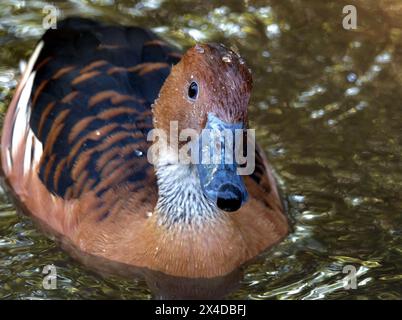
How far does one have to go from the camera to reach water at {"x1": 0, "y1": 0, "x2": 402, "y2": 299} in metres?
6.98

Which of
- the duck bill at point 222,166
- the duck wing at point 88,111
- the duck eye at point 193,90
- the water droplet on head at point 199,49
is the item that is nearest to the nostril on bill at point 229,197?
the duck bill at point 222,166

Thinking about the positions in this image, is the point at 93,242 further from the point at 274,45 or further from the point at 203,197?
the point at 274,45

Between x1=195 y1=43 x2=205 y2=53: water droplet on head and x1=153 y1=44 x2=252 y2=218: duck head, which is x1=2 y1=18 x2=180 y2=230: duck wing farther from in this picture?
x1=195 y1=43 x2=205 y2=53: water droplet on head

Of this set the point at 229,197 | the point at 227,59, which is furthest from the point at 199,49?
the point at 229,197

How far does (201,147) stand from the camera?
6.27m

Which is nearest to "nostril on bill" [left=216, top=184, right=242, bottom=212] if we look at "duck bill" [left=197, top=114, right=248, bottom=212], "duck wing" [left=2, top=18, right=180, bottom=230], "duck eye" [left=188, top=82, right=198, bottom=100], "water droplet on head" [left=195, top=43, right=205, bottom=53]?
"duck bill" [left=197, top=114, right=248, bottom=212]

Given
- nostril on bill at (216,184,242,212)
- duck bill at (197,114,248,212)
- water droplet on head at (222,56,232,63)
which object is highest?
water droplet on head at (222,56,232,63)

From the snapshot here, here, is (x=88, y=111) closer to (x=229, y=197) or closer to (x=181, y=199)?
(x=181, y=199)

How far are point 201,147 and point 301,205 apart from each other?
Result: 1.78 meters

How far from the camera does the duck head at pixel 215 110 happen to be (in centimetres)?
609

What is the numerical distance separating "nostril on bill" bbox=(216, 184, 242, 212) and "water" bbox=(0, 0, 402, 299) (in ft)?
3.28

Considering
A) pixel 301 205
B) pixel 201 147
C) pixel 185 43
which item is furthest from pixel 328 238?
pixel 185 43

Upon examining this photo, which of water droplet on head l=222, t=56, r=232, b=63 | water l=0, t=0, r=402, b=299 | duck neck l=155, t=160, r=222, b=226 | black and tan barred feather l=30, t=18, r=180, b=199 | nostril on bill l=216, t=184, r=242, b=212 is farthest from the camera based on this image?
black and tan barred feather l=30, t=18, r=180, b=199

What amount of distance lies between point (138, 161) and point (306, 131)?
1900mm
